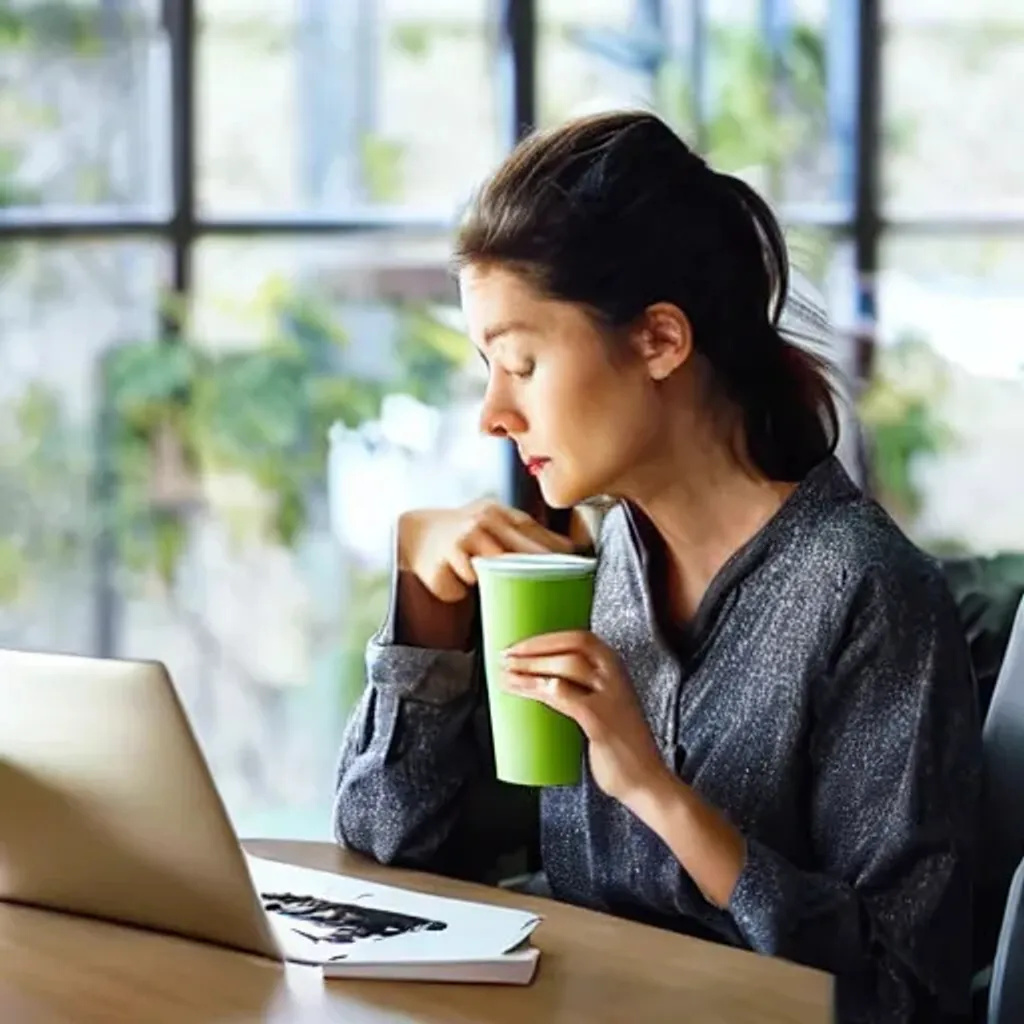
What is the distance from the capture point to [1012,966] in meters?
1.43

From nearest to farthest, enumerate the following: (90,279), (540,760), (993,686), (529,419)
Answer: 1. (540,760)
2. (529,419)
3. (993,686)
4. (90,279)

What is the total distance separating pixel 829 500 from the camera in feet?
5.41

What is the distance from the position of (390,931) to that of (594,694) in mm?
226

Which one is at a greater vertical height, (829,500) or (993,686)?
(829,500)

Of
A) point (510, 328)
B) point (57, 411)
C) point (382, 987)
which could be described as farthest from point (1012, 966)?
point (57, 411)

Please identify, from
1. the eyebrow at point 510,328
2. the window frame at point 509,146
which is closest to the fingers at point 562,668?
the eyebrow at point 510,328

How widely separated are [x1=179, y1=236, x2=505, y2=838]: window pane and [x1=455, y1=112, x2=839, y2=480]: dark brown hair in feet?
5.03

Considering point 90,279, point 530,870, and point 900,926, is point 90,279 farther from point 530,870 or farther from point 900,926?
point 900,926

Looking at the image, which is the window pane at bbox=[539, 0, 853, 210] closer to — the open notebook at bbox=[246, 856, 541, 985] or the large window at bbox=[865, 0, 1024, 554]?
the large window at bbox=[865, 0, 1024, 554]

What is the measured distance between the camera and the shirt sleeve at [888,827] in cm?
145

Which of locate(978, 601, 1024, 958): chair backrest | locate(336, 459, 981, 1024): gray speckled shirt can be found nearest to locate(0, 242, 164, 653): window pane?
locate(336, 459, 981, 1024): gray speckled shirt

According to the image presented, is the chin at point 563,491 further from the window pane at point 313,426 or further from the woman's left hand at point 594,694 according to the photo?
the window pane at point 313,426

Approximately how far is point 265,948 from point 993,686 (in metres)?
0.75

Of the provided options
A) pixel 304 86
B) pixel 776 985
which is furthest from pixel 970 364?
pixel 776 985
